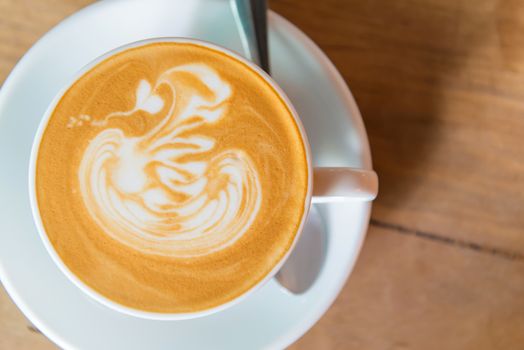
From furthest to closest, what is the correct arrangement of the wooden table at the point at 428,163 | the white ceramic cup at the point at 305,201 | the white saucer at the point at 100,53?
the wooden table at the point at 428,163, the white saucer at the point at 100,53, the white ceramic cup at the point at 305,201

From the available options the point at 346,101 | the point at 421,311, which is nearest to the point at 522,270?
the point at 421,311

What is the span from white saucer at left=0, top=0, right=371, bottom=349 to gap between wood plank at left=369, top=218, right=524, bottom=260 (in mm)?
113

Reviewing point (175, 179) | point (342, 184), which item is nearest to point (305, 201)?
point (342, 184)

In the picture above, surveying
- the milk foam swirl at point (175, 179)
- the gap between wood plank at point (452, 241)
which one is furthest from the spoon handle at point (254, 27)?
the gap between wood plank at point (452, 241)

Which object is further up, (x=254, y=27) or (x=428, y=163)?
(x=254, y=27)

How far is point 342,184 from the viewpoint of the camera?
65 centimetres

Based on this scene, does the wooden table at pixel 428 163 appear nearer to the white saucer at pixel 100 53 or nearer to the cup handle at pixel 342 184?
the white saucer at pixel 100 53

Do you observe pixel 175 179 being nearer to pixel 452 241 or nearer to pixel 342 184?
pixel 342 184

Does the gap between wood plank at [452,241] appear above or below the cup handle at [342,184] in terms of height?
below

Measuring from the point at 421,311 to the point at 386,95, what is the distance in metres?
0.34

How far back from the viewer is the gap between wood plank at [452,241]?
0.87 meters

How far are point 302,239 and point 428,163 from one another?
230 mm

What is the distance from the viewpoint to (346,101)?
2.46 feet

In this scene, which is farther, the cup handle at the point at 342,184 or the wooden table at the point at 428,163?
the wooden table at the point at 428,163
